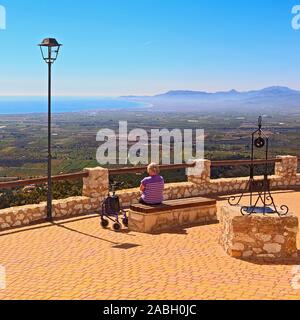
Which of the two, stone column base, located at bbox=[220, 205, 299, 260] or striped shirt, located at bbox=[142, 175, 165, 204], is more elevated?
striped shirt, located at bbox=[142, 175, 165, 204]

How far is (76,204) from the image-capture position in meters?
11.3

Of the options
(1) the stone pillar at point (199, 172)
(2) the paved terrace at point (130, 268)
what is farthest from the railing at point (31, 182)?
(1) the stone pillar at point (199, 172)

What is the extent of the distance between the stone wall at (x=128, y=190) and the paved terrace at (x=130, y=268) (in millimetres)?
618

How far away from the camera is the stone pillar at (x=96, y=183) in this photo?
11539 millimetres

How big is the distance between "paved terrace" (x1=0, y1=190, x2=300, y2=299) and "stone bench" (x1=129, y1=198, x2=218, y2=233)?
0.34 metres

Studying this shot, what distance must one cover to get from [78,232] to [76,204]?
1.76 meters

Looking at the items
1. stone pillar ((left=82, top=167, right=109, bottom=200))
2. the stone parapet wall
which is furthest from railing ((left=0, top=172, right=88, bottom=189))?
the stone parapet wall

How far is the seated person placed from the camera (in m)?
9.80

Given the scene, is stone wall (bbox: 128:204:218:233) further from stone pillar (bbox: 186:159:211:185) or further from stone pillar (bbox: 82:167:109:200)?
stone pillar (bbox: 186:159:211:185)

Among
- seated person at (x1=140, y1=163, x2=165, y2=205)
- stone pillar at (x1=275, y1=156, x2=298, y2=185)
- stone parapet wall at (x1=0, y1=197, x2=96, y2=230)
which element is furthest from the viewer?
stone pillar at (x1=275, y1=156, x2=298, y2=185)

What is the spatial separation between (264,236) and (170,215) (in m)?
2.67
